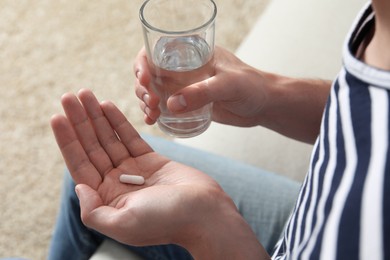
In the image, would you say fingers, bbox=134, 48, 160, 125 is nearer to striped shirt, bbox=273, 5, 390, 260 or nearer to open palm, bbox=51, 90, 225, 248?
open palm, bbox=51, 90, 225, 248

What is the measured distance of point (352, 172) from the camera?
515 mm

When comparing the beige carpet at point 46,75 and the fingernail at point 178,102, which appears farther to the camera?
the beige carpet at point 46,75

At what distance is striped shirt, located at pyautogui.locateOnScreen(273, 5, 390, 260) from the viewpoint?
0.49 m

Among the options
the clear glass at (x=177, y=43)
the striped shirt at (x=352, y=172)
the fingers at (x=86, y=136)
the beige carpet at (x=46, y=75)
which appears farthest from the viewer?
the beige carpet at (x=46, y=75)

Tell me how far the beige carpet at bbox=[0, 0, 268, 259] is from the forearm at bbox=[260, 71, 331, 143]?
70cm

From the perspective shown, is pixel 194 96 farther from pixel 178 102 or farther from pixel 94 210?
pixel 94 210

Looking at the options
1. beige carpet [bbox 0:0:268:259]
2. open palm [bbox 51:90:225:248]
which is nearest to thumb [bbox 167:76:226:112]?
open palm [bbox 51:90:225:248]

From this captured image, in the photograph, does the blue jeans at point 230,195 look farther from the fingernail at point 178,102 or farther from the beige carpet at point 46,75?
the beige carpet at point 46,75

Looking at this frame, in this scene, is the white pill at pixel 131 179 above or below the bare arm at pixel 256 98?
below

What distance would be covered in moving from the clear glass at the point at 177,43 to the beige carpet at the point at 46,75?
2.45ft

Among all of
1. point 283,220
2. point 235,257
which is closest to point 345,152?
point 235,257

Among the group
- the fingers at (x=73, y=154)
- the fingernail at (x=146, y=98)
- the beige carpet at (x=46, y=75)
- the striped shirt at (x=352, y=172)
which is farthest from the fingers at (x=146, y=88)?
the beige carpet at (x=46, y=75)

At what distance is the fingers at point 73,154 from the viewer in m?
0.81

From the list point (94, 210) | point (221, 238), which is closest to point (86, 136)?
point (94, 210)
